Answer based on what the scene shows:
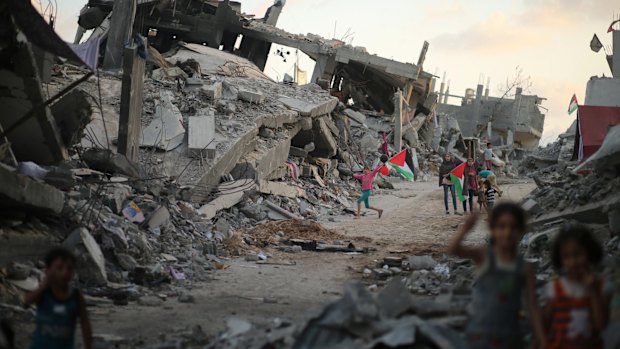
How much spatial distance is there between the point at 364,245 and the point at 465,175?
436cm

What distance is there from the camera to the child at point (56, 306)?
4.34m

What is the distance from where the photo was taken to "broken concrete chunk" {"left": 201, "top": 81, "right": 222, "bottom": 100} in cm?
1769

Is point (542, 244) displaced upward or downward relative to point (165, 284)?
upward

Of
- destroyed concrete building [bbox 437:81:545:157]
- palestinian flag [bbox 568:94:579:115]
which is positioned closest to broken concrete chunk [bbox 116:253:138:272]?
palestinian flag [bbox 568:94:579:115]

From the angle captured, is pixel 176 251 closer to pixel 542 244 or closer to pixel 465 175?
pixel 542 244

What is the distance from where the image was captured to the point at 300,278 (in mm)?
9672

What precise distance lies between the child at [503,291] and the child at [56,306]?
82.2 inches

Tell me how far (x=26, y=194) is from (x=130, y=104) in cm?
480

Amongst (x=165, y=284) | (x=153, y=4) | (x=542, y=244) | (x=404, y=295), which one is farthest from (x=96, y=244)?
(x=153, y=4)

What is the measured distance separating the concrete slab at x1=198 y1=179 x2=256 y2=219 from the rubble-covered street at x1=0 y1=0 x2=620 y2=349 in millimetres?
58

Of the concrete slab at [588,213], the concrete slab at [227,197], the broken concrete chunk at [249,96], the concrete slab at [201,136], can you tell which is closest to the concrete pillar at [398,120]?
the broken concrete chunk at [249,96]

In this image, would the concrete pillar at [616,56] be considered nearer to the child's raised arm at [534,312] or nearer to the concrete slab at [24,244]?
the concrete slab at [24,244]

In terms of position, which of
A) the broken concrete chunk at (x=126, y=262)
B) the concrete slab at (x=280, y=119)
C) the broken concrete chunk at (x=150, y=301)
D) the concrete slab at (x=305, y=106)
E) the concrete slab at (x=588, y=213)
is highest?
the concrete slab at (x=305, y=106)

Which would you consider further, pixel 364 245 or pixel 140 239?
pixel 364 245
